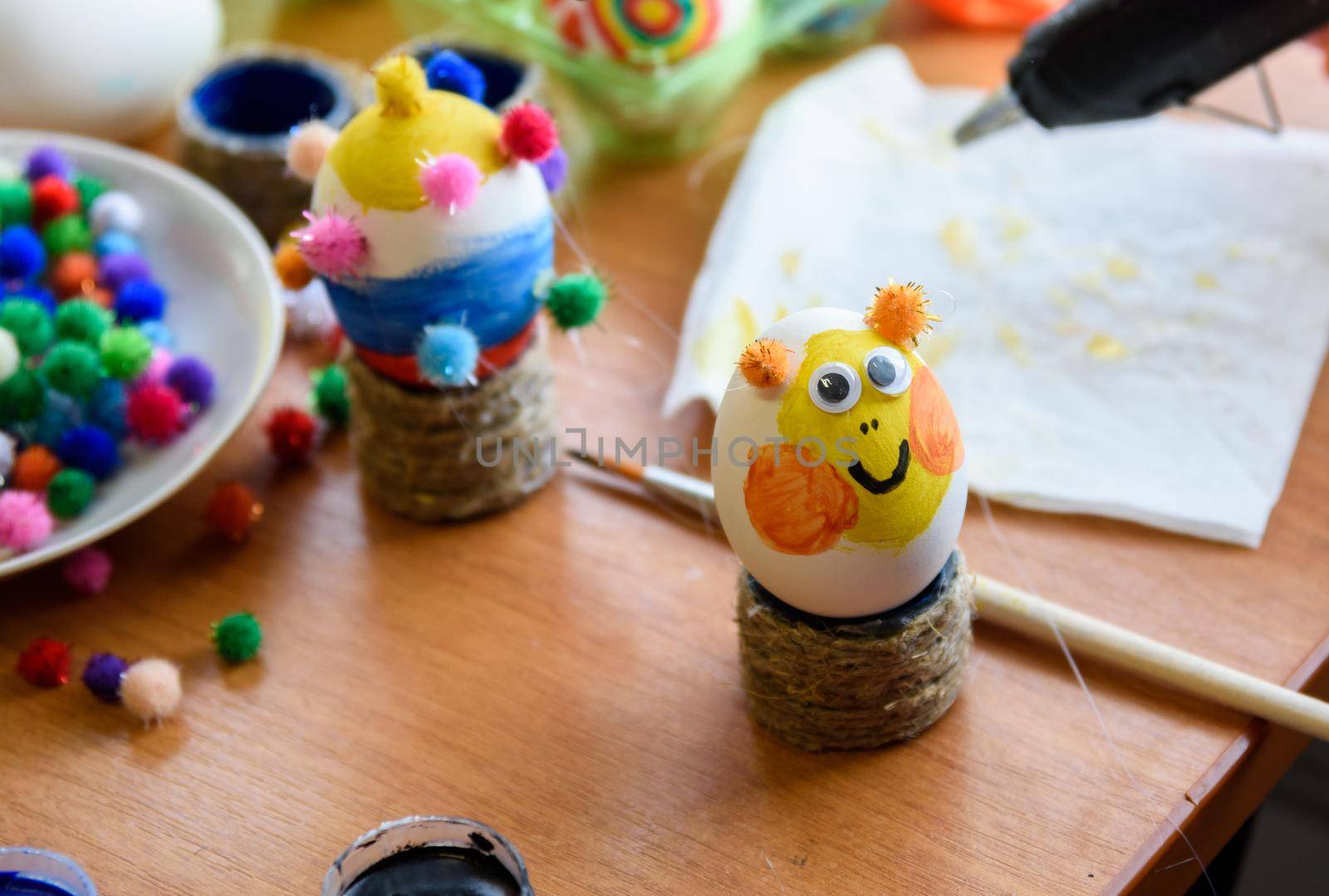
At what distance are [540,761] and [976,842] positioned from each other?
19 centimetres

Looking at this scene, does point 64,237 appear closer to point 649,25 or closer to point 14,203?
point 14,203

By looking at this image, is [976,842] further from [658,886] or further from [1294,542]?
[1294,542]

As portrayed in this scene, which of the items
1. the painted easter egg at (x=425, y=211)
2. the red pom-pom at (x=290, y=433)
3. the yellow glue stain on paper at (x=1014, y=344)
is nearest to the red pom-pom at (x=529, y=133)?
the painted easter egg at (x=425, y=211)

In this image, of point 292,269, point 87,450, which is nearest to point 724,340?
point 292,269

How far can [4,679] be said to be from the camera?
58 cm

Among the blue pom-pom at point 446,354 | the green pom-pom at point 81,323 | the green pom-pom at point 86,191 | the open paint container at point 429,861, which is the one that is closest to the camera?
the open paint container at point 429,861

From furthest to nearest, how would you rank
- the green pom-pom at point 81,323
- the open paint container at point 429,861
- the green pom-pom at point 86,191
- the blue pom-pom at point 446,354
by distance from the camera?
the green pom-pom at point 86,191 < the green pom-pom at point 81,323 < the blue pom-pom at point 446,354 < the open paint container at point 429,861

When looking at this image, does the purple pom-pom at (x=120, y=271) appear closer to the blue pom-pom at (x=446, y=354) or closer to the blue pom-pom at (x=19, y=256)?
the blue pom-pom at (x=19, y=256)

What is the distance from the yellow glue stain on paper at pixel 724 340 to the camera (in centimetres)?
69

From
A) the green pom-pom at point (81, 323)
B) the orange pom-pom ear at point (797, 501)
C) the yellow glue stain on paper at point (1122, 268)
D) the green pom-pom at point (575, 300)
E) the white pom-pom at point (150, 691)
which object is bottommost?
the white pom-pom at point (150, 691)

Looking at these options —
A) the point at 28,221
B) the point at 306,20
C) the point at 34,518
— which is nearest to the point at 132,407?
the point at 34,518

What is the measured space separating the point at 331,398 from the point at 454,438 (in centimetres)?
12

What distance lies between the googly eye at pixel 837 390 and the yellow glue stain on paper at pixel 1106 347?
323 millimetres

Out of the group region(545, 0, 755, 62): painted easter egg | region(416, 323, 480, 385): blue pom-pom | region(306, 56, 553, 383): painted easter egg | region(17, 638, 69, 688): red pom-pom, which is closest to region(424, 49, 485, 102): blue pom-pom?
region(306, 56, 553, 383): painted easter egg
